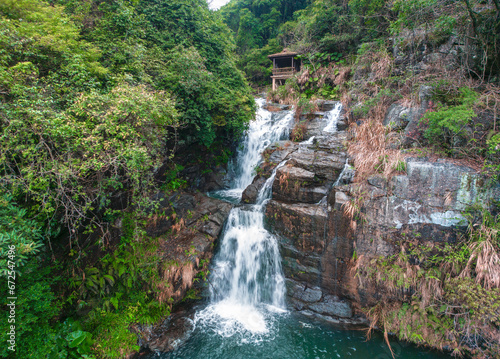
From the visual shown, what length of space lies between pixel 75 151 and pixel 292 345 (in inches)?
264

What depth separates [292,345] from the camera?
5551 mm

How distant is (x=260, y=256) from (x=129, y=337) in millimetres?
4050

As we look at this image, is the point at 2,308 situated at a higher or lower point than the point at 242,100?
lower

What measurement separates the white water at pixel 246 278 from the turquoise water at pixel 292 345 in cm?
20

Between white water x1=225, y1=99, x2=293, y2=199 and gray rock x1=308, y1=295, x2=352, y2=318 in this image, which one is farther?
white water x1=225, y1=99, x2=293, y2=199

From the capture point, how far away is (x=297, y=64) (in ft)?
66.4

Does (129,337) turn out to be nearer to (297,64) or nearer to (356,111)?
(356,111)

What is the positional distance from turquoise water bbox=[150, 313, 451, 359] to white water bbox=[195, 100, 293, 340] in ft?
0.65

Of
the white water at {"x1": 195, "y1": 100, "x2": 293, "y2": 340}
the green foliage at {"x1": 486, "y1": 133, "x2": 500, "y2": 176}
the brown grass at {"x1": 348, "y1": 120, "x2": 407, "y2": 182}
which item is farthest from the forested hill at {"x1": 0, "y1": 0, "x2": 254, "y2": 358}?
the green foliage at {"x1": 486, "y1": 133, "x2": 500, "y2": 176}

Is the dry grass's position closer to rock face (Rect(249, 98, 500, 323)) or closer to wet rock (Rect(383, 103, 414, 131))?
rock face (Rect(249, 98, 500, 323))

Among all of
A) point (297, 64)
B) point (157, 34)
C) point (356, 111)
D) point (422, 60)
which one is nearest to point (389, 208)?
point (356, 111)

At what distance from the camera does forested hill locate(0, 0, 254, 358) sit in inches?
157

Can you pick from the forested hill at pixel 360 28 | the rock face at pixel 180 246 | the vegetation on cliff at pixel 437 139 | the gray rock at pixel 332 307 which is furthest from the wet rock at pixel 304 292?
the forested hill at pixel 360 28

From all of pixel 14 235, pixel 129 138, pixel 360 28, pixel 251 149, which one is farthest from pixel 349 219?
pixel 360 28
